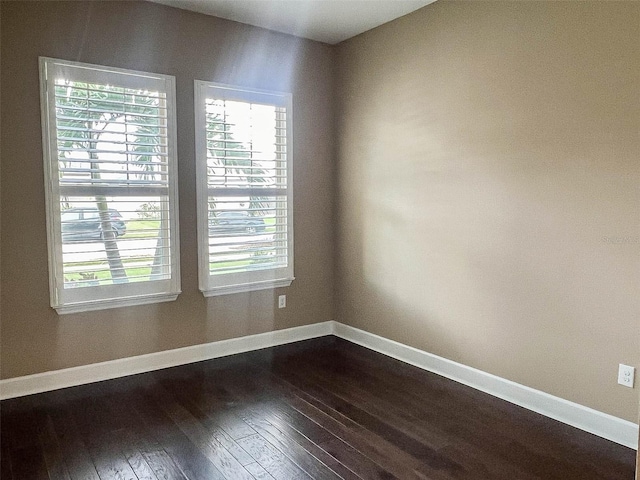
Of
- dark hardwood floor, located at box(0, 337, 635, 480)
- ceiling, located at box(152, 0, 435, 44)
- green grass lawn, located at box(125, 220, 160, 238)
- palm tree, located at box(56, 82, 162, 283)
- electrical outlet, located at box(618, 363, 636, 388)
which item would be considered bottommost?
dark hardwood floor, located at box(0, 337, 635, 480)

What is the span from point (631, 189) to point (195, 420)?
2620 millimetres

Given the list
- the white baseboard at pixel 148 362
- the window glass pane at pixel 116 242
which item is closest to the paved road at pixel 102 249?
the window glass pane at pixel 116 242

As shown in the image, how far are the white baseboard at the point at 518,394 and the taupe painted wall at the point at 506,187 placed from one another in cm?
5

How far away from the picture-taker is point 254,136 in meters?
3.86

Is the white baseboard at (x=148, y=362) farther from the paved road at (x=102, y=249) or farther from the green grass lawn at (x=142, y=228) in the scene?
the green grass lawn at (x=142, y=228)

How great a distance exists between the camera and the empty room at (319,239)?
2500 mm

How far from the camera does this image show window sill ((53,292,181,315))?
10.5 ft

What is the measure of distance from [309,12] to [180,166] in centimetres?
146

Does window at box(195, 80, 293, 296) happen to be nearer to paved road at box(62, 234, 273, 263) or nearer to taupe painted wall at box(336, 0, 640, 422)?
paved road at box(62, 234, 273, 263)

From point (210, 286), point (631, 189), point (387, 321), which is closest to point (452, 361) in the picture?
point (387, 321)

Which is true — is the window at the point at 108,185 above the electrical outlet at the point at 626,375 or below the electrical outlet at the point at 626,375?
above

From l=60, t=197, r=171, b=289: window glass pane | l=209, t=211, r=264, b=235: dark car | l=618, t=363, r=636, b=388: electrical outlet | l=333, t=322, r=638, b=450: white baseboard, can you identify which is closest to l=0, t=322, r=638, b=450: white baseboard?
l=333, t=322, r=638, b=450: white baseboard

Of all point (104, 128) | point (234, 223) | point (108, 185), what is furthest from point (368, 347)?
point (104, 128)

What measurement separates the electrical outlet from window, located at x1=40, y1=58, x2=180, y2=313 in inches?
112
